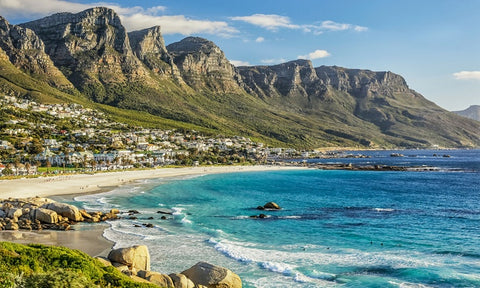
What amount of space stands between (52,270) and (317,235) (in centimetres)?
2916

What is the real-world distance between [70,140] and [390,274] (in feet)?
469

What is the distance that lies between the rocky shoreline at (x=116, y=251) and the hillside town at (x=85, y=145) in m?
56.8

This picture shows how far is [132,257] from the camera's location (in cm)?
2502

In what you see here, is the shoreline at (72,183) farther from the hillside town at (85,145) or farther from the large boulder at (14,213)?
the large boulder at (14,213)

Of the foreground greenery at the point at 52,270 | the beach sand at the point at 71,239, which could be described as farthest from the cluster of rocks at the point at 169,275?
the beach sand at the point at 71,239

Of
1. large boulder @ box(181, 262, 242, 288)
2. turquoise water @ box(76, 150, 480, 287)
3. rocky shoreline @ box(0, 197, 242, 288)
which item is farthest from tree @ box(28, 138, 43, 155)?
large boulder @ box(181, 262, 242, 288)

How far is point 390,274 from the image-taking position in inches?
1136

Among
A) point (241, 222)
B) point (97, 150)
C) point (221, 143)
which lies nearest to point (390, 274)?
point (241, 222)

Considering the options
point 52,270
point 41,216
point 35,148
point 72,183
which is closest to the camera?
point 52,270

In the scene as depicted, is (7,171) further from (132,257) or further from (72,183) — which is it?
(132,257)

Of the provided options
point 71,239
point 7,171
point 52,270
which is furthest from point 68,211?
point 7,171

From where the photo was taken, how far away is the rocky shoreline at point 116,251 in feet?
73.7

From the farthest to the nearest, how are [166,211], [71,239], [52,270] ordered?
[166,211] < [71,239] < [52,270]

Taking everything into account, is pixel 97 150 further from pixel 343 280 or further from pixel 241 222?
pixel 343 280
